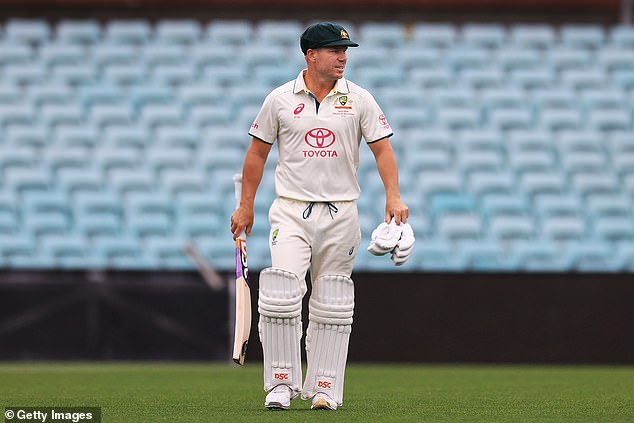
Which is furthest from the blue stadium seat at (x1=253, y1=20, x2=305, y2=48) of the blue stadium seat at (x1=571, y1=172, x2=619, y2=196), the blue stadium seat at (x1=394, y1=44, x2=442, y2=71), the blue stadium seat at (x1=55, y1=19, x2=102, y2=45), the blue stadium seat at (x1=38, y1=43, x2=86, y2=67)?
the blue stadium seat at (x1=571, y1=172, x2=619, y2=196)

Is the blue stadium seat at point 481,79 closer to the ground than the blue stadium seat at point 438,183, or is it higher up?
higher up

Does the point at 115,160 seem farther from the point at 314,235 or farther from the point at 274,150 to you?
the point at 314,235

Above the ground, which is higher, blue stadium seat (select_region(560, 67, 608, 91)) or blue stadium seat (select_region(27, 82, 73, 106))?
blue stadium seat (select_region(560, 67, 608, 91))

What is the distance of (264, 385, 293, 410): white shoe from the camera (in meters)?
5.55

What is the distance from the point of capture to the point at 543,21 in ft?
52.1

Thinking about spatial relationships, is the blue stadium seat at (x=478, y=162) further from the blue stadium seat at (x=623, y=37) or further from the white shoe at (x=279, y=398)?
the white shoe at (x=279, y=398)

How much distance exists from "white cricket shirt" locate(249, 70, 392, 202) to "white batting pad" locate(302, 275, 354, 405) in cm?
40

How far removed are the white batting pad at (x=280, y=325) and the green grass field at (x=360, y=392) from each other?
17 cm

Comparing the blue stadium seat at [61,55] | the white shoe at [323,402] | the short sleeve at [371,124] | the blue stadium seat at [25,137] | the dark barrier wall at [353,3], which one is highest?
the dark barrier wall at [353,3]

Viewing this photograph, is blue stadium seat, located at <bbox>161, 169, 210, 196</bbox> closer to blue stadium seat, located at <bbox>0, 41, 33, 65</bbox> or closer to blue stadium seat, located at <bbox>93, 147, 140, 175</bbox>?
blue stadium seat, located at <bbox>93, 147, 140, 175</bbox>

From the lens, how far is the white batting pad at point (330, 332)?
5648 millimetres

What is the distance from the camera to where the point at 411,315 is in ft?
33.2

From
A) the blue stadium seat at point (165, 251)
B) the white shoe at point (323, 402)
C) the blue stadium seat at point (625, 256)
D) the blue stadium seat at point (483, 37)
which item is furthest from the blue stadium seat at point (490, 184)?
the white shoe at point (323, 402)

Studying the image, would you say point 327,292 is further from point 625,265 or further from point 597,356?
point 625,265
